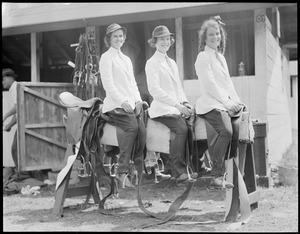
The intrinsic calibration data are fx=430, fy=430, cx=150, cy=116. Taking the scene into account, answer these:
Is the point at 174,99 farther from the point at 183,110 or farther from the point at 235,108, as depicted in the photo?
the point at 235,108

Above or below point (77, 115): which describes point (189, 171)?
below

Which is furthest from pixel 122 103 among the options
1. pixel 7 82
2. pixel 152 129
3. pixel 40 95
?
pixel 7 82

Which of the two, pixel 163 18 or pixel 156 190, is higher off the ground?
pixel 163 18

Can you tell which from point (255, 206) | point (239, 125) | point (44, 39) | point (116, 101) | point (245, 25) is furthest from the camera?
point (44, 39)

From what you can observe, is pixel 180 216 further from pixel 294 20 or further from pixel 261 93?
pixel 294 20

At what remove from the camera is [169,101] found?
4.78m

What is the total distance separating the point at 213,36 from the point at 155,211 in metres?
2.33

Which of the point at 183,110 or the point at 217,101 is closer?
the point at 217,101

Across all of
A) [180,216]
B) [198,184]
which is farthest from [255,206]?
[198,184]

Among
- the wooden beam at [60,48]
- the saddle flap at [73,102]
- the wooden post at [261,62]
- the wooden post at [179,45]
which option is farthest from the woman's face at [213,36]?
the wooden beam at [60,48]

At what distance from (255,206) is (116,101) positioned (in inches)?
85.0

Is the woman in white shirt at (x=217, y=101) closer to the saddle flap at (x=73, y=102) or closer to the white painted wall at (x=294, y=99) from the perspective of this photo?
the saddle flap at (x=73, y=102)

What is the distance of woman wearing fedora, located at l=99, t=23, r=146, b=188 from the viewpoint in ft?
16.0

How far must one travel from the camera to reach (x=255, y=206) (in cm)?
533
